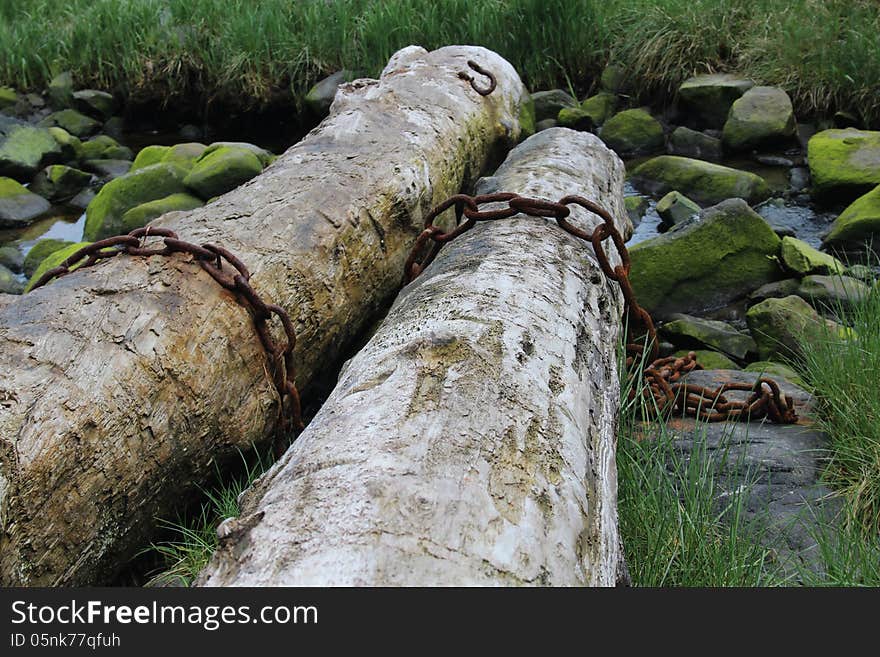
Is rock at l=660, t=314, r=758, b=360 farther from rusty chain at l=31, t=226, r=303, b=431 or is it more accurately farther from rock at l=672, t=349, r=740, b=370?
rusty chain at l=31, t=226, r=303, b=431

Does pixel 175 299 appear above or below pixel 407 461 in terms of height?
below

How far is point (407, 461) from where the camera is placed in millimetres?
1555

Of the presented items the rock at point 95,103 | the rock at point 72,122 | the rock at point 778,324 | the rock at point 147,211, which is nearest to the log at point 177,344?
the rock at point 778,324

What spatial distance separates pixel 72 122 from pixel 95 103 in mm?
321

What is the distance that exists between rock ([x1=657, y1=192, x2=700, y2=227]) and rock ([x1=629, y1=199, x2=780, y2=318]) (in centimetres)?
73

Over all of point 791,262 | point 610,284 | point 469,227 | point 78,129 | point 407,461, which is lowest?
point 78,129

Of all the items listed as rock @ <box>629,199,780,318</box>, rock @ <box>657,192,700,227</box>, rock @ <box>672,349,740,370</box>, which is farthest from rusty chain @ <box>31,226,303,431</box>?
rock @ <box>657,192,700,227</box>

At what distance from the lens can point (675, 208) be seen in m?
5.57

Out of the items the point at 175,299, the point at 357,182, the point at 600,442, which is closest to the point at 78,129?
the point at 357,182

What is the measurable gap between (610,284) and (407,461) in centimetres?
142

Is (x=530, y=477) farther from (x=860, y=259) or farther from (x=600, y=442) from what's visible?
(x=860, y=259)

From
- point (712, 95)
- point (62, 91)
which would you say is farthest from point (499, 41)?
point (62, 91)

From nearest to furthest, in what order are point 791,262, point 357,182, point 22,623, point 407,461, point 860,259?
point 22,623
point 407,461
point 357,182
point 791,262
point 860,259

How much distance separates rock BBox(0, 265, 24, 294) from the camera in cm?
536
